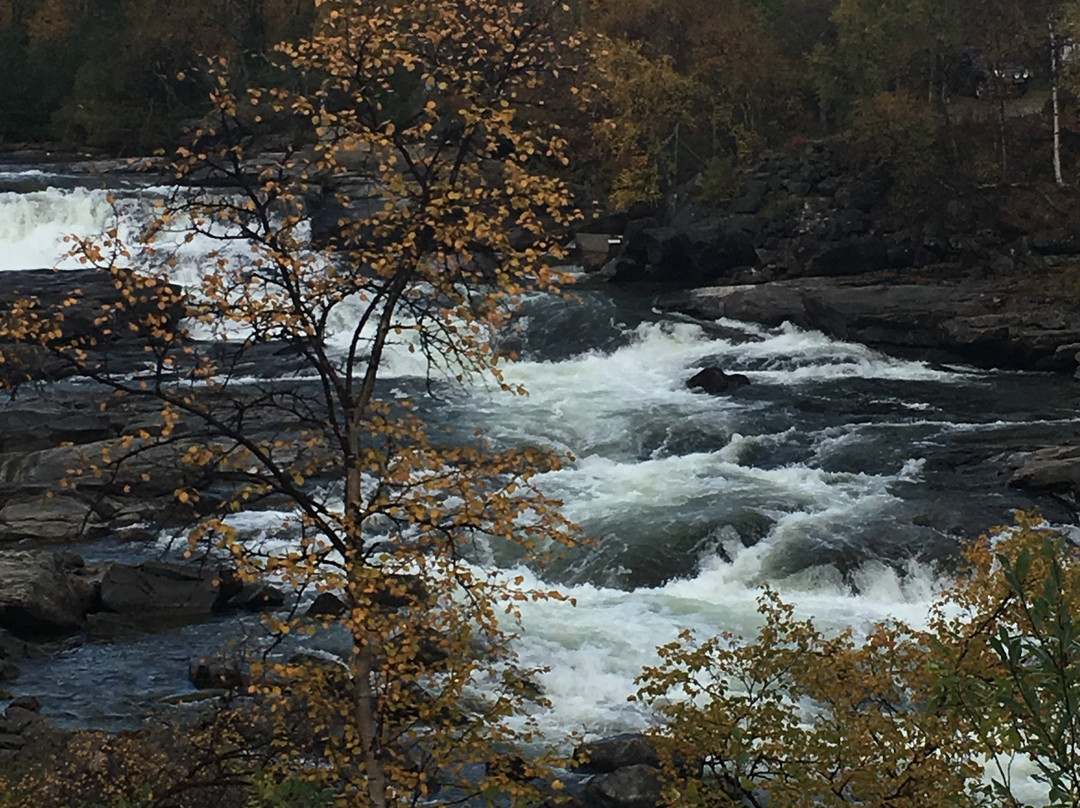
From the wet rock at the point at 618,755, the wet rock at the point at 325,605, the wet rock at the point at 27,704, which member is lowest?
the wet rock at the point at 618,755

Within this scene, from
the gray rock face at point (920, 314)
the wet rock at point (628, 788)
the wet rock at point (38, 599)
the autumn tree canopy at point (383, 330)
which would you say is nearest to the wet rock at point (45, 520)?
the wet rock at point (38, 599)

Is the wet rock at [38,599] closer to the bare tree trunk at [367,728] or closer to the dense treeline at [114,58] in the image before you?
the bare tree trunk at [367,728]

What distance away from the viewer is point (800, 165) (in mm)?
43281

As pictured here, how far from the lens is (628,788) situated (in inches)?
531

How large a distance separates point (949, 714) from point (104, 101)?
6037 cm

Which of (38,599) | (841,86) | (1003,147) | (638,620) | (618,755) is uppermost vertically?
(841,86)

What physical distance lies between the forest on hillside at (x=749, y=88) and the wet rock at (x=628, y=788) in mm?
24788

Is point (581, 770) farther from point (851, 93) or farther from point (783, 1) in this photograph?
point (783, 1)

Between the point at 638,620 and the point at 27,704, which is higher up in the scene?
the point at 27,704

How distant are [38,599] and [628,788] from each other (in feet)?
30.6

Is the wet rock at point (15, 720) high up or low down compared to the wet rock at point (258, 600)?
up

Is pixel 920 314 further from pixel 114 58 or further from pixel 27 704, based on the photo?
pixel 114 58

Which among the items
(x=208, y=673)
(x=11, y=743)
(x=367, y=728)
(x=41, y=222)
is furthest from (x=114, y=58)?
(x=367, y=728)

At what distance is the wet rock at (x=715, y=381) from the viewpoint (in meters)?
30.3
